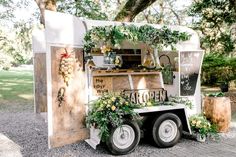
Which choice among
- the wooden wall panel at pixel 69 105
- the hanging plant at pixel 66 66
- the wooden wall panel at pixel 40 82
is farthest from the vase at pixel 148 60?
the wooden wall panel at pixel 40 82

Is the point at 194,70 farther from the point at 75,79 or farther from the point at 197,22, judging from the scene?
the point at 197,22

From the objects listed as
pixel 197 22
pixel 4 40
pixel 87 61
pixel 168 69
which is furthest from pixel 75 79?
pixel 4 40

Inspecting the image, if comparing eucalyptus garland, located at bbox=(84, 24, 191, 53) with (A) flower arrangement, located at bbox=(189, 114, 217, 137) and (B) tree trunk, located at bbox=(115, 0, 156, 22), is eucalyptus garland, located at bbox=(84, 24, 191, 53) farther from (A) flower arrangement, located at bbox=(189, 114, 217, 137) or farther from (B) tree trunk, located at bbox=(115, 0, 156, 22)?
(B) tree trunk, located at bbox=(115, 0, 156, 22)

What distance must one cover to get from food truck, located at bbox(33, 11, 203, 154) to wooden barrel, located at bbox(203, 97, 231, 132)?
275 millimetres

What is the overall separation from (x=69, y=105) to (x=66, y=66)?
0.76m

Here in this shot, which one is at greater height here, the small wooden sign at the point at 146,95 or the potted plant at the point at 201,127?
the small wooden sign at the point at 146,95

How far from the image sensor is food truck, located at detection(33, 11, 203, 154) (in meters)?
5.59

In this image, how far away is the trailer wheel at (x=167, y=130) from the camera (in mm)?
6332

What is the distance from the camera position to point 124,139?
19.7ft

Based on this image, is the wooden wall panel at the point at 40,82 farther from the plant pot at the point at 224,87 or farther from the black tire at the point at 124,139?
the plant pot at the point at 224,87

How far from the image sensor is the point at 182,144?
6.61 metres

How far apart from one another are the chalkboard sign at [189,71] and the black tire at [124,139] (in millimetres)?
1762

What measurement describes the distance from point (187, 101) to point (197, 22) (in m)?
9.63

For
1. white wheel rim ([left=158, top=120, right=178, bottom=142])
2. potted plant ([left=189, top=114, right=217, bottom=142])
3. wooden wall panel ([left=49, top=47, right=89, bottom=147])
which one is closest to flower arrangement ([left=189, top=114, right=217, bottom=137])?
potted plant ([left=189, top=114, right=217, bottom=142])
